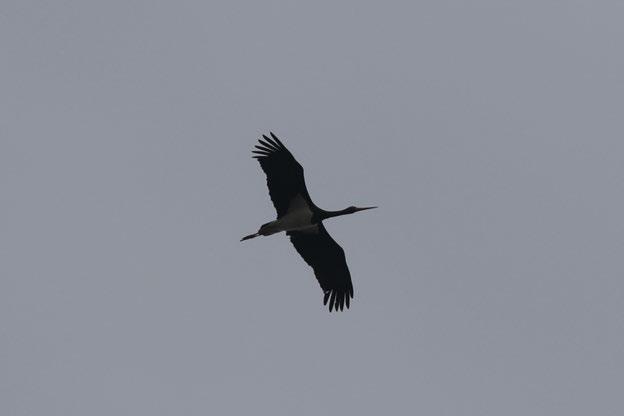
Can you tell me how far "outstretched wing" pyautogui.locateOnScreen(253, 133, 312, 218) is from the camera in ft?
104

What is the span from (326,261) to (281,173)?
3.11 metres

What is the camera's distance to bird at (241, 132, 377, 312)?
3197cm

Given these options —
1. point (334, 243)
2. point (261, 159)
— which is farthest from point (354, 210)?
point (261, 159)

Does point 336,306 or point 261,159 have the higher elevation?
point 261,159

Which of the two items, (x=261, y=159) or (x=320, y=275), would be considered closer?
(x=261, y=159)

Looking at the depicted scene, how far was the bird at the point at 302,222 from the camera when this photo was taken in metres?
32.0

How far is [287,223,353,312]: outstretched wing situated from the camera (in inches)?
1332

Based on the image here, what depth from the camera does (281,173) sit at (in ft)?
105

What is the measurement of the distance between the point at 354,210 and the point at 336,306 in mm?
2414

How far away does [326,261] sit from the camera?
34.2 metres

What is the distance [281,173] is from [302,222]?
4.91ft

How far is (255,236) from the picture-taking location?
108 ft

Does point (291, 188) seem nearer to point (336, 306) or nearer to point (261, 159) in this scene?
point (261, 159)

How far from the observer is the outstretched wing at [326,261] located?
A: 33.8 m
